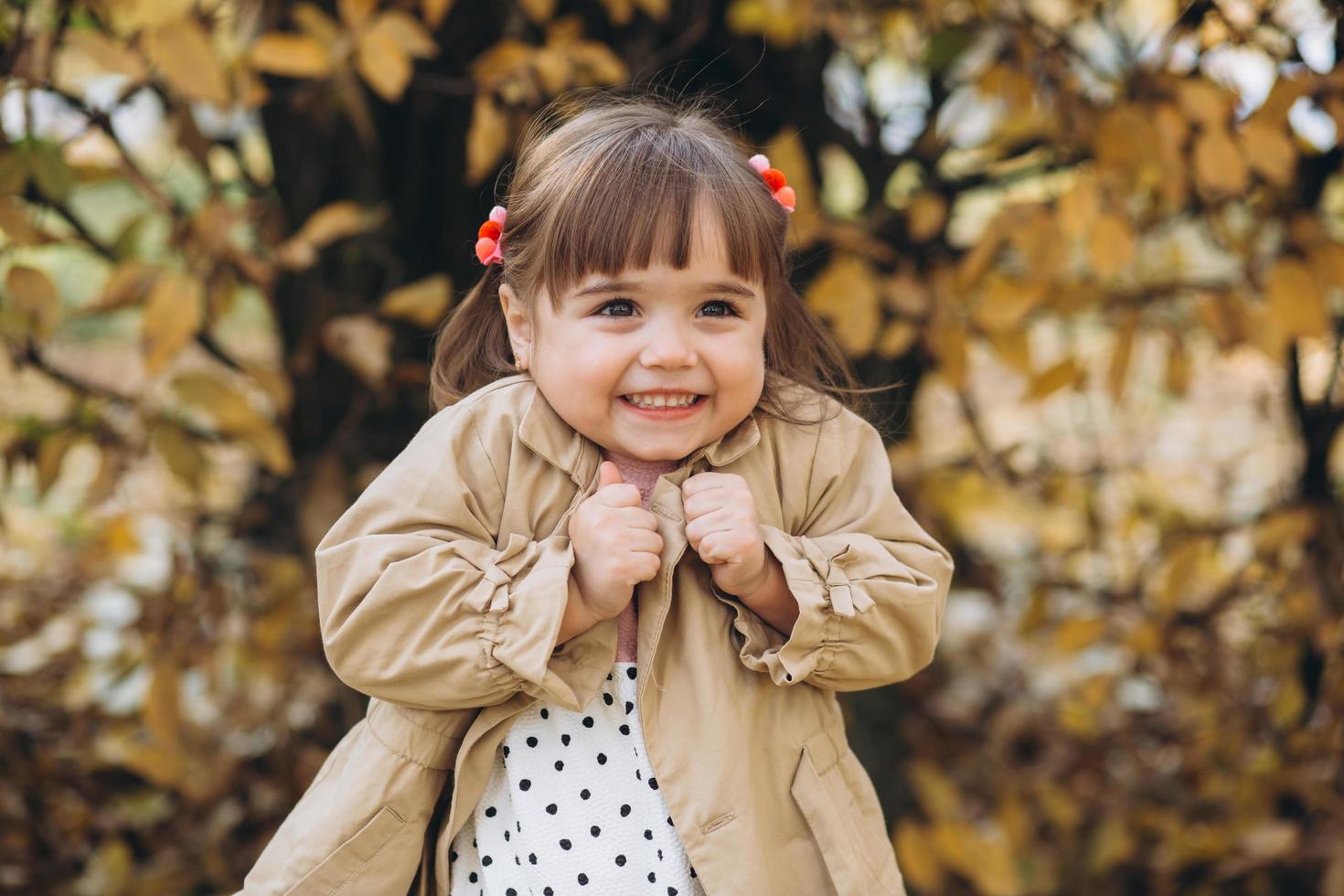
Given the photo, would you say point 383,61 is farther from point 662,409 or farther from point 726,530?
point 726,530

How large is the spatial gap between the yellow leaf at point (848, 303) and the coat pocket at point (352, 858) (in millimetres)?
1260

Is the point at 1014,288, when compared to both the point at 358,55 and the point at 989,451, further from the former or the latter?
the point at 358,55

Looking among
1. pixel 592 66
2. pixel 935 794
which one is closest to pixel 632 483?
pixel 592 66

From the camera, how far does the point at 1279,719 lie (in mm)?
3135

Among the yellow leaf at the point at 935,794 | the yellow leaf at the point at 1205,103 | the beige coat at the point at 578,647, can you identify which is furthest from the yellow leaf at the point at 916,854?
the yellow leaf at the point at 1205,103

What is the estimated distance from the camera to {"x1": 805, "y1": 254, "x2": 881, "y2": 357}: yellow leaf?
2553 mm

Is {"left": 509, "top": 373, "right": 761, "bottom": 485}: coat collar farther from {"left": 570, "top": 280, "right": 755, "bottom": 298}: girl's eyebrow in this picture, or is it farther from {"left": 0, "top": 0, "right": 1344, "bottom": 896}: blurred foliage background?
{"left": 0, "top": 0, "right": 1344, "bottom": 896}: blurred foliage background

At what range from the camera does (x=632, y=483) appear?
5.59 feet

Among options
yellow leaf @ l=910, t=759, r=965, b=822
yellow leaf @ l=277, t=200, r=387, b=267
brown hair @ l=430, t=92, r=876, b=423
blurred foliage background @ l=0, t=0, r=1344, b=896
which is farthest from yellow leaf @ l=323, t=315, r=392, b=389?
yellow leaf @ l=910, t=759, r=965, b=822

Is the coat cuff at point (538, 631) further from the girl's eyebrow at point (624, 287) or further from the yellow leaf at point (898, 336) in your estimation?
the yellow leaf at point (898, 336)

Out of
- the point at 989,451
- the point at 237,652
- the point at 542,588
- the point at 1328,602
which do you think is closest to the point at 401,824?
the point at 542,588

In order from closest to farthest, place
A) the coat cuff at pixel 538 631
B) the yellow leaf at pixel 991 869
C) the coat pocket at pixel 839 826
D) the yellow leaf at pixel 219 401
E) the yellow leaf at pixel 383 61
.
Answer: the coat cuff at pixel 538 631
the coat pocket at pixel 839 826
the yellow leaf at pixel 383 61
the yellow leaf at pixel 219 401
the yellow leaf at pixel 991 869

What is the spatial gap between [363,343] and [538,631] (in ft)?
3.96

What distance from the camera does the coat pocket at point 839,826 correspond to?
1614mm
